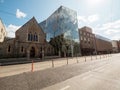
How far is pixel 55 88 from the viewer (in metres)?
5.56

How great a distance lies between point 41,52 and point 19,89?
3101 centimetres

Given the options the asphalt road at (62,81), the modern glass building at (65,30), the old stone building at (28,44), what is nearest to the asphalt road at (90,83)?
the asphalt road at (62,81)

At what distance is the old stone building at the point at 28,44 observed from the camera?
2986 cm

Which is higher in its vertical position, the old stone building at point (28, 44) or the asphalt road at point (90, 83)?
the old stone building at point (28, 44)

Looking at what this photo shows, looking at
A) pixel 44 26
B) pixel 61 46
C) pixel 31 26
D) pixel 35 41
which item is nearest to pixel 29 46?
pixel 35 41

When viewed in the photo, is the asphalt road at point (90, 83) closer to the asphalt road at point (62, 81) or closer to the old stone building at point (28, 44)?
the asphalt road at point (62, 81)

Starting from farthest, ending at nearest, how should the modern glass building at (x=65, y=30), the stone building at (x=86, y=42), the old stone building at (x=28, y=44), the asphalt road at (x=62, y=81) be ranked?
the stone building at (x=86, y=42) → the modern glass building at (x=65, y=30) → the old stone building at (x=28, y=44) → the asphalt road at (x=62, y=81)

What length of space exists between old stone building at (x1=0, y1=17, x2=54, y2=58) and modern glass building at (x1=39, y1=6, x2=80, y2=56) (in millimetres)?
8433

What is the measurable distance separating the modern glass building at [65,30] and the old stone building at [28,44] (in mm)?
8433

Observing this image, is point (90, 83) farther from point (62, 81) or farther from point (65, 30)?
point (65, 30)

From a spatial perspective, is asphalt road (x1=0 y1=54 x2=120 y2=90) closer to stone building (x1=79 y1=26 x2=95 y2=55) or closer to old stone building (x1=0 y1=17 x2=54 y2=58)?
old stone building (x1=0 y1=17 x2=54 y2=58)

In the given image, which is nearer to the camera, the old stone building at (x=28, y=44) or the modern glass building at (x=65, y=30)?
the old stone building at (x=28, y=44)

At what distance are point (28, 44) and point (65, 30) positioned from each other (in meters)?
20.8

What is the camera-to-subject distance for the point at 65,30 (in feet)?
161
